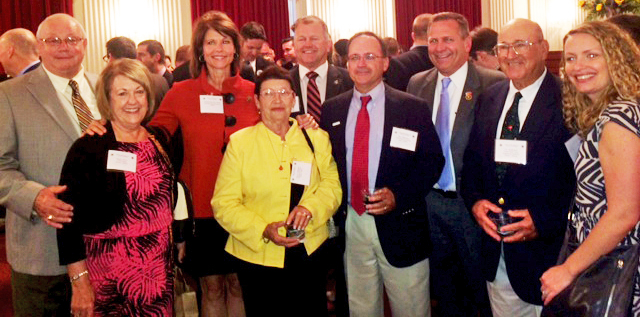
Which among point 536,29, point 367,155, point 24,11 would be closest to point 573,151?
point 536,29

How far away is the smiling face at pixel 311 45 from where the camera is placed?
387cm

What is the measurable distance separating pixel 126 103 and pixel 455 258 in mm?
1909

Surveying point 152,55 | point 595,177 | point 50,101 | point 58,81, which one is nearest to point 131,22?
point 152,55

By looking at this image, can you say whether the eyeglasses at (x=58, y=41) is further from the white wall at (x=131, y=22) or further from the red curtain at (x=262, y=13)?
the red curtain at (x=262, y=13)

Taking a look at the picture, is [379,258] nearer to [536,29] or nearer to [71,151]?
[536,29]

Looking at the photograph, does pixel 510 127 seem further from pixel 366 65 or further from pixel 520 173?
pixel 366 65

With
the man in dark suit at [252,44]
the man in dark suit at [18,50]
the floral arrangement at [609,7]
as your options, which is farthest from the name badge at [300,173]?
the floral arrangement at [609,7]

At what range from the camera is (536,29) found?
109 inches

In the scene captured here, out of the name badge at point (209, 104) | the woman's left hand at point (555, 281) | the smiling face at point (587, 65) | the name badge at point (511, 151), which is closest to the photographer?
the woman's left hand at point (555, 281)

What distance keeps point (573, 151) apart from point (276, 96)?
1315 mm

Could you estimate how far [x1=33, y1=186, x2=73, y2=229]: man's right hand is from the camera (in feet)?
8.04

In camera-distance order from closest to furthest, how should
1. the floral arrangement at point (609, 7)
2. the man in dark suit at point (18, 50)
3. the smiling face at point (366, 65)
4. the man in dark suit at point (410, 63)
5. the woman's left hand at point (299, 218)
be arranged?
the woman's left hand at point (299, 218) < the smiling face at point (366, 65) < the man in dark suit at point (18, 50) < the man in dark suit at point (410, 63) < the floral arrangement at point (609, 7)

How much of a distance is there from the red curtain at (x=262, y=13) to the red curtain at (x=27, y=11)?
6.03 ft

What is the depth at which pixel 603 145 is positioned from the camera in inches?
78.9
